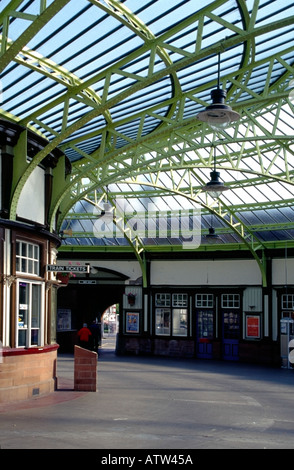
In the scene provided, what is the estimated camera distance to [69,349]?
3105 cm

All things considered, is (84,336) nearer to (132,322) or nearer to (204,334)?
(132,322)

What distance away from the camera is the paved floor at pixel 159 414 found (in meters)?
10.4

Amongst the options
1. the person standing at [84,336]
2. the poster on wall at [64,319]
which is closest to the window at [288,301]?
the person standing at [84,336]

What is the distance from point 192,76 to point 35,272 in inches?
250

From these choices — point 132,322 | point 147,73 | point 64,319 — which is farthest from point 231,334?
point 147,73

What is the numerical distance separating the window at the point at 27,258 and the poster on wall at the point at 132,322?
15.6m

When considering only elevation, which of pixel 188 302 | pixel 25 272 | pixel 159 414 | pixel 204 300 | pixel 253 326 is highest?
pixel 25 272

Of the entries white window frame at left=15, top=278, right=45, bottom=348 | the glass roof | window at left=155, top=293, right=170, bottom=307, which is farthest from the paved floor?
window at left=155, top=293, right=170, bottom=307

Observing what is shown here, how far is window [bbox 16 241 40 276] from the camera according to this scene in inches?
595

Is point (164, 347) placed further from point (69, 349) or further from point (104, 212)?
point (104, 212)

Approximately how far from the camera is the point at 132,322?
31.2 meters

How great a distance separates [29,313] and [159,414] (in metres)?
4.13

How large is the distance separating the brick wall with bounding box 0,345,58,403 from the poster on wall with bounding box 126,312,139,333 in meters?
14.7
